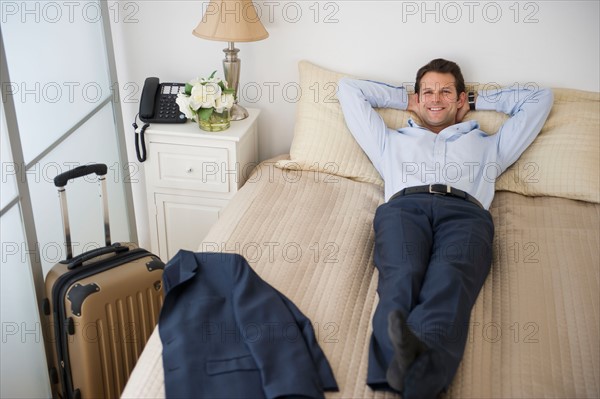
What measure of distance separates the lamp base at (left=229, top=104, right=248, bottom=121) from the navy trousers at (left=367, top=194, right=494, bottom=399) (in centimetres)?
76

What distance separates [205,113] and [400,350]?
131 centimetres

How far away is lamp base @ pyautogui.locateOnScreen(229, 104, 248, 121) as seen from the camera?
8.21 ft

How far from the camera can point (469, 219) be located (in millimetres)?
1962

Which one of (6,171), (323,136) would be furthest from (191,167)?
(6,171)

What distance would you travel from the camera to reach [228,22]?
229 centimetres

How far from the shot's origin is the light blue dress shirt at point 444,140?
7.16 ft

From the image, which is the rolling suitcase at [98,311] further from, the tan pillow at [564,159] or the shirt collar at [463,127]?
the tan pillow at [564,159]

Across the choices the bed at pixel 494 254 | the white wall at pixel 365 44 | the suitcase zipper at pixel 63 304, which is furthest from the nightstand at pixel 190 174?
the suitcase zipper at pixel 63 304

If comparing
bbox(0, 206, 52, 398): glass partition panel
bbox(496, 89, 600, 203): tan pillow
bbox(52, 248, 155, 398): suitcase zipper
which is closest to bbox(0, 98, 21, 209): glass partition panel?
bbox(0, 206, 52, 398): glass partition panel

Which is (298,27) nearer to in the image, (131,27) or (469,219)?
(131,27)

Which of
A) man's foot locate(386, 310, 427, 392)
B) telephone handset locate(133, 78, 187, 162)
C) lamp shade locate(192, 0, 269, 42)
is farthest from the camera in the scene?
telephone handset locate(133, 78, 187, 162)

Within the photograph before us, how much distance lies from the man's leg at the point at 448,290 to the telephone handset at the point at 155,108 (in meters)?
1.08

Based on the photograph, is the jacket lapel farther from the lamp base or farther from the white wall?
the white wall

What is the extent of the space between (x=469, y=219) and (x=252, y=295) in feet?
2.50
